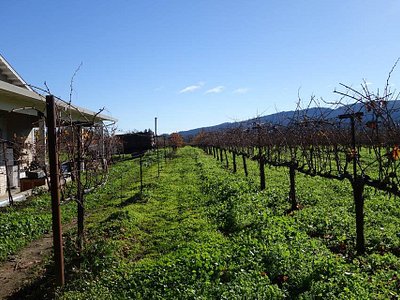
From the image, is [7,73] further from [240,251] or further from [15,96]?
[240,251]

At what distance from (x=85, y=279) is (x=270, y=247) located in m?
2.97

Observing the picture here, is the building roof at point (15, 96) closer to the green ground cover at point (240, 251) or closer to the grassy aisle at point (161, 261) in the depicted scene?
the grassy aisle at point (161, 261)

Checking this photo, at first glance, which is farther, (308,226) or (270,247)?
(308,226)

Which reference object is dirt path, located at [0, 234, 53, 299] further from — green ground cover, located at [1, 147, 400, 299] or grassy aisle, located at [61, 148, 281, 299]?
grassy aisle, located at [61, 148, 281, 299]

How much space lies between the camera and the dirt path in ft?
20.1

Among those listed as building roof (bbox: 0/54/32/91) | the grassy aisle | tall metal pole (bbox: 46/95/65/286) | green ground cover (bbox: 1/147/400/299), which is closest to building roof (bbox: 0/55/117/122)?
building roof (bbox: 0/54/32/91)

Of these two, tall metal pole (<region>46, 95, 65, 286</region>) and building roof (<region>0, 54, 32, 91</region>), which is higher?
building roof (<region>0, 54, 32, 91</region>)

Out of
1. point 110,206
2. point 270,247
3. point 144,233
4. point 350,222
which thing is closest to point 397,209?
point 350,222

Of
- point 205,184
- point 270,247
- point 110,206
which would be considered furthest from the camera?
point 205,184

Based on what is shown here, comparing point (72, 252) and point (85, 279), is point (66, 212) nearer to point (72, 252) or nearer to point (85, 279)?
point (72, 252)

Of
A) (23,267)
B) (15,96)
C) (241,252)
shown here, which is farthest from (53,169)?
(15,96)

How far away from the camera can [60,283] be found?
17.9ft

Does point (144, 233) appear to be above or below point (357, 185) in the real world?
below

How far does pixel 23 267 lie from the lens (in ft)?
22.8
